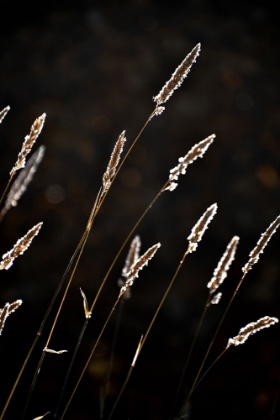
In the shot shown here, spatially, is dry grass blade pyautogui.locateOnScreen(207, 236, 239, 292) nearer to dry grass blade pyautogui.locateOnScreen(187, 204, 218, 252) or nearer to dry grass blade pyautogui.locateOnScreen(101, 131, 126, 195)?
dry grass blade pyautogui.locateOnScreen(187, 204, 218, 252)

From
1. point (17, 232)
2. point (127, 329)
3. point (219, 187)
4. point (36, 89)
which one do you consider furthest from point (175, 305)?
point (36, 89)

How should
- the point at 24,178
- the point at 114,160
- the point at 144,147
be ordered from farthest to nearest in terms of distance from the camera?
the point at 144,147
the point at 114,160
the point at 24,178

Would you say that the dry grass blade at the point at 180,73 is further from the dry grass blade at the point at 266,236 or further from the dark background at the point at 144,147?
the dark background at the point at 144,147

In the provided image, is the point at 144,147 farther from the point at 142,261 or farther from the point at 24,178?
the point at 24,178

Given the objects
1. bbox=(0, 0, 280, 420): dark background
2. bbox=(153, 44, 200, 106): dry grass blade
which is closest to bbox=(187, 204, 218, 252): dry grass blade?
bbox=(153, 44, 200, 106): dry grass blade

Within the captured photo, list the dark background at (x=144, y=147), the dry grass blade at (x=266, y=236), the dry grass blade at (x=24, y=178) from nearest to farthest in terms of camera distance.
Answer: the dry grass blade at (x=24, y=178), the dry grass blade at (x=266, y=236), the dark background at (x=144, y=147)

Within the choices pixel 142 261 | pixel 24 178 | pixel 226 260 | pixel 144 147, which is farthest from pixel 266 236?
Answer: pixel 144 147

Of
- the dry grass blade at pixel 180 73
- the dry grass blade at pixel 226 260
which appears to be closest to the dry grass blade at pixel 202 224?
the dry grass blade at pixel 226 260

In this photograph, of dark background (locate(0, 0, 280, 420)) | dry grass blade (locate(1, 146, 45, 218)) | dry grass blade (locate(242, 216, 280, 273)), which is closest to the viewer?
dry grass blade (locate(1, 146, 45, 218))
